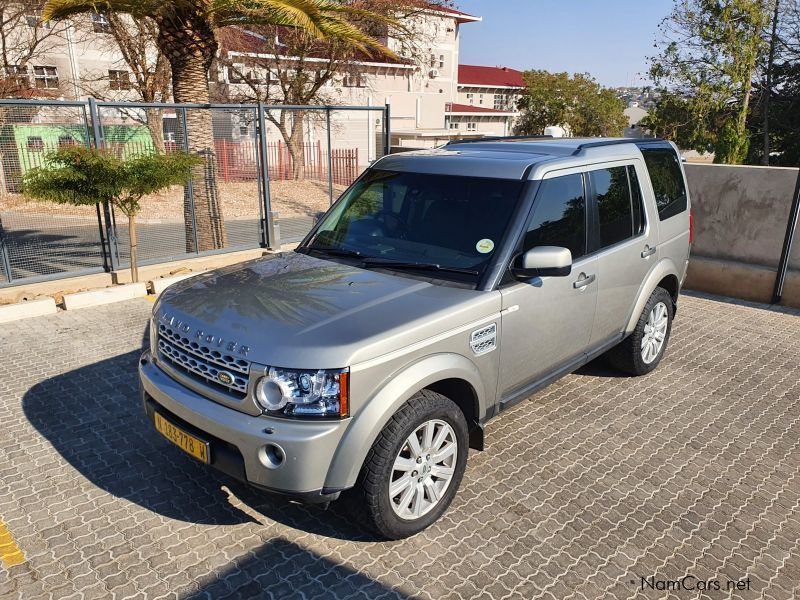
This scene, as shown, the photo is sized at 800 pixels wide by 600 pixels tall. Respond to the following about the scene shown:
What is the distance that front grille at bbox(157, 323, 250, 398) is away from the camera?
2.95 meters

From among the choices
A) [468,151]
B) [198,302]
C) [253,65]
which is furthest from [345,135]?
[253,65]

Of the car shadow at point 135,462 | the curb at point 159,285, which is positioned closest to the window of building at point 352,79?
the curb at point 159,285

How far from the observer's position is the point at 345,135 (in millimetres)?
14227

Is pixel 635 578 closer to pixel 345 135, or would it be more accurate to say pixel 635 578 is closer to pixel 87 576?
pixel 87 576

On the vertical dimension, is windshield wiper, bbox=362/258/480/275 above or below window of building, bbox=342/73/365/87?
below

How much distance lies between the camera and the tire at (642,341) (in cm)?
520

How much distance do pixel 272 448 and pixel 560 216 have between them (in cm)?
243

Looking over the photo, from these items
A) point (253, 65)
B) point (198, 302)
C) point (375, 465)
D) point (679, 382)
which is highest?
point (253, 65)

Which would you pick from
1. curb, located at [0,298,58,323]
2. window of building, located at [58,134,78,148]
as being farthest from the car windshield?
window of building, located at [58,134,78,148]

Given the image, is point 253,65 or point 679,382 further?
point 253,65

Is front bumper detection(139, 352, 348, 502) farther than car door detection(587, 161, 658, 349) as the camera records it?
No

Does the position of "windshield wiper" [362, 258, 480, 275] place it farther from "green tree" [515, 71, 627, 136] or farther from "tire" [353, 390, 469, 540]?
"green tree" [515, 71, 627, 136]

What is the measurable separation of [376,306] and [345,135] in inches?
461

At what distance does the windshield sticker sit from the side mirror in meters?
0.17
